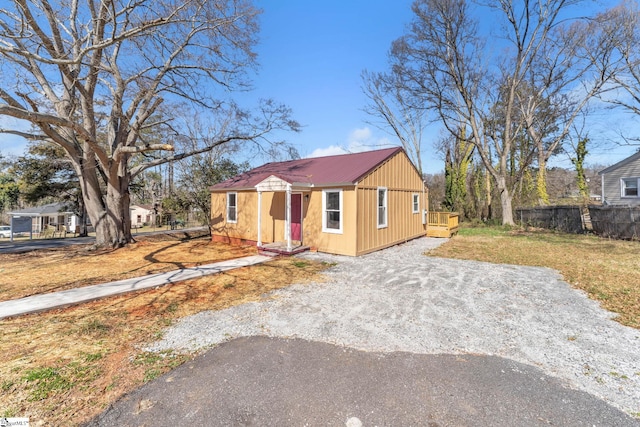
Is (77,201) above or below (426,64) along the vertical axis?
below

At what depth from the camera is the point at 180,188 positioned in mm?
18297

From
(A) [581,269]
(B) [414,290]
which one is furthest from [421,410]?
(A) [581,269]

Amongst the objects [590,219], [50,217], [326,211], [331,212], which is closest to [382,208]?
[331,212]

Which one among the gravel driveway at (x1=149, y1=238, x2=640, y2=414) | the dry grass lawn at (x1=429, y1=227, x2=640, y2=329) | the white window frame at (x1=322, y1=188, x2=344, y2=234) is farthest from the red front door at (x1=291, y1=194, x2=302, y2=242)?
the dry grass lawn at (x1=429, y1=227, x2=640, y2=329)

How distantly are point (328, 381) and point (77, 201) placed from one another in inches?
1004

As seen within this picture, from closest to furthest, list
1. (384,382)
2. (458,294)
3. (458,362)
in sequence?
1. (384,382)
2. (458,362)
3. (458,294)

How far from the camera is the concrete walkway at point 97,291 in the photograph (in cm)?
458

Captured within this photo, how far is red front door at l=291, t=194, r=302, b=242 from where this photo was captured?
410 inches

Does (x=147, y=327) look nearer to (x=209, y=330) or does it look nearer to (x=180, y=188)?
(x=209, y=330)

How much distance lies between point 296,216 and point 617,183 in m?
25.0

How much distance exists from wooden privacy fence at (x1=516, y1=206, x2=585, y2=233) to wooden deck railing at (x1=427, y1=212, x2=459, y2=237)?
19.0 feet

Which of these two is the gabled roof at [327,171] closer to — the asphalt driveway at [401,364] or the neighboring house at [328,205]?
the neighboring house at [328,205]

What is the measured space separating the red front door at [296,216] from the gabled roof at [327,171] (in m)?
0.85

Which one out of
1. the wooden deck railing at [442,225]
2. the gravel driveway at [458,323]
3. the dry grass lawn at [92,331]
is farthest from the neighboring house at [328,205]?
the gravel driveway at [458,323]
